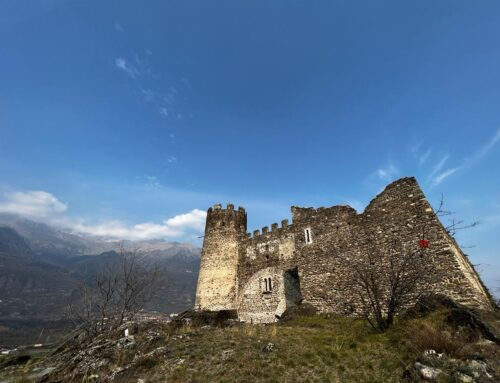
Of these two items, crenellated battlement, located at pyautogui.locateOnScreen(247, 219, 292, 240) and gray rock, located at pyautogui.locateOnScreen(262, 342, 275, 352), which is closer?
gray rock, located at pyautogui.locateOnScreen(262, 342, 275, 352)

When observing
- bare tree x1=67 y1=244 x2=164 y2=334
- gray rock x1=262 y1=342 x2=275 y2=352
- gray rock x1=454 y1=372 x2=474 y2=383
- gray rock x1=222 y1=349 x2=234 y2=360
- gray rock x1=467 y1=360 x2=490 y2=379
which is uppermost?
bare tree x1=67 y1=244 x2=164 y2=334

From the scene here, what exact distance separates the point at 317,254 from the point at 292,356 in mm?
10576

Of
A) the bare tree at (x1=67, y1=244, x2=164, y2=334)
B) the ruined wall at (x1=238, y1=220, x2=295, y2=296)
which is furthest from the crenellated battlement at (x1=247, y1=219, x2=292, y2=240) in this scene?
A: the bare tree at (x1=67, y1=244, x2=164, y2=334)

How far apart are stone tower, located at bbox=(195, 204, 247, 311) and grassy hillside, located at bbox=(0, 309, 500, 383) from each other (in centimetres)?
1382

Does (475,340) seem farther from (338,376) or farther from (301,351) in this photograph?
(301,351)

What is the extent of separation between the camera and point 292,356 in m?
9.59

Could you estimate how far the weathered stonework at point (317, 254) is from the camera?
46.8ft

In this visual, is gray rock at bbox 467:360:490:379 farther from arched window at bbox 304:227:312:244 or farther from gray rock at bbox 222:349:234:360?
arched window at bbox 304:227:312:244

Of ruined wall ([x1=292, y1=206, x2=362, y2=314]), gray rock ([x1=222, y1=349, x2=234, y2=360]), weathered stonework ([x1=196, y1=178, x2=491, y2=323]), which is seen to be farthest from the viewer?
ruined wall ([x1=292, y1=206, x2=362, y2=314])

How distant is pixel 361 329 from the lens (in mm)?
12891

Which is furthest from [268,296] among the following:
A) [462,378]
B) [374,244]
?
[462,378]

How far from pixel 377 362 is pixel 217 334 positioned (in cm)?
656

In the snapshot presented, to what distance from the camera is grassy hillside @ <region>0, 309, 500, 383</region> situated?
7871 millimetres

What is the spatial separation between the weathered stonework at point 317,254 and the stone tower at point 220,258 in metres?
0.08
